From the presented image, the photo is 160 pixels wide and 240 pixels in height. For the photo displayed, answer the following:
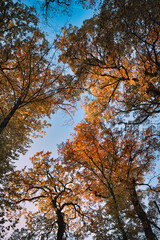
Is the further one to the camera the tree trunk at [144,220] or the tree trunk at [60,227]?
the tree trunk at [60,227]

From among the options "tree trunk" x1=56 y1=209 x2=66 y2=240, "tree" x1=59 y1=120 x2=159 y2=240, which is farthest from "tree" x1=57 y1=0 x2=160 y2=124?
"tree trunk" x1=56 y1=209 x2=66 y2=240

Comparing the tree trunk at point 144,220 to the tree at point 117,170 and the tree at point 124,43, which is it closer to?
the tree at point 117,170

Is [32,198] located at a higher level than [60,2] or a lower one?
lower

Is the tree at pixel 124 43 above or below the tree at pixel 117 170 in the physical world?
above

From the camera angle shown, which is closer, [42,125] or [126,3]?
[126,3]

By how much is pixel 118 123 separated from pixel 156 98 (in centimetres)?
272

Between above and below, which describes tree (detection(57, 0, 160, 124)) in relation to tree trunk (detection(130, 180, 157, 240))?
above

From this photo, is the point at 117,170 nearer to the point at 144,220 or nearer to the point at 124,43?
the point at 144,220

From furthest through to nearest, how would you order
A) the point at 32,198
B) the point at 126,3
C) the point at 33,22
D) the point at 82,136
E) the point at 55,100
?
the point at 82,136, the point at 32,198, the point at 55,100, the point at 126,3, the point at 33,22

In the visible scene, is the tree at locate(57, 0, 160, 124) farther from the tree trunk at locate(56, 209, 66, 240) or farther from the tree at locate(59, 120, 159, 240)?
the tree trunk at locate(56, 209, 66, 240)

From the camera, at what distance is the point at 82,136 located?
10578 millimetres

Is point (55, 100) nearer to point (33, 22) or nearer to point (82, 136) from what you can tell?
point (33, 22)

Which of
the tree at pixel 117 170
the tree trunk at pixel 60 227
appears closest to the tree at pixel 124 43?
the tree at pixel 117 170

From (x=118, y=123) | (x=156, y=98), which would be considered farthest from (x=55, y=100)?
(x=156, y=98)
